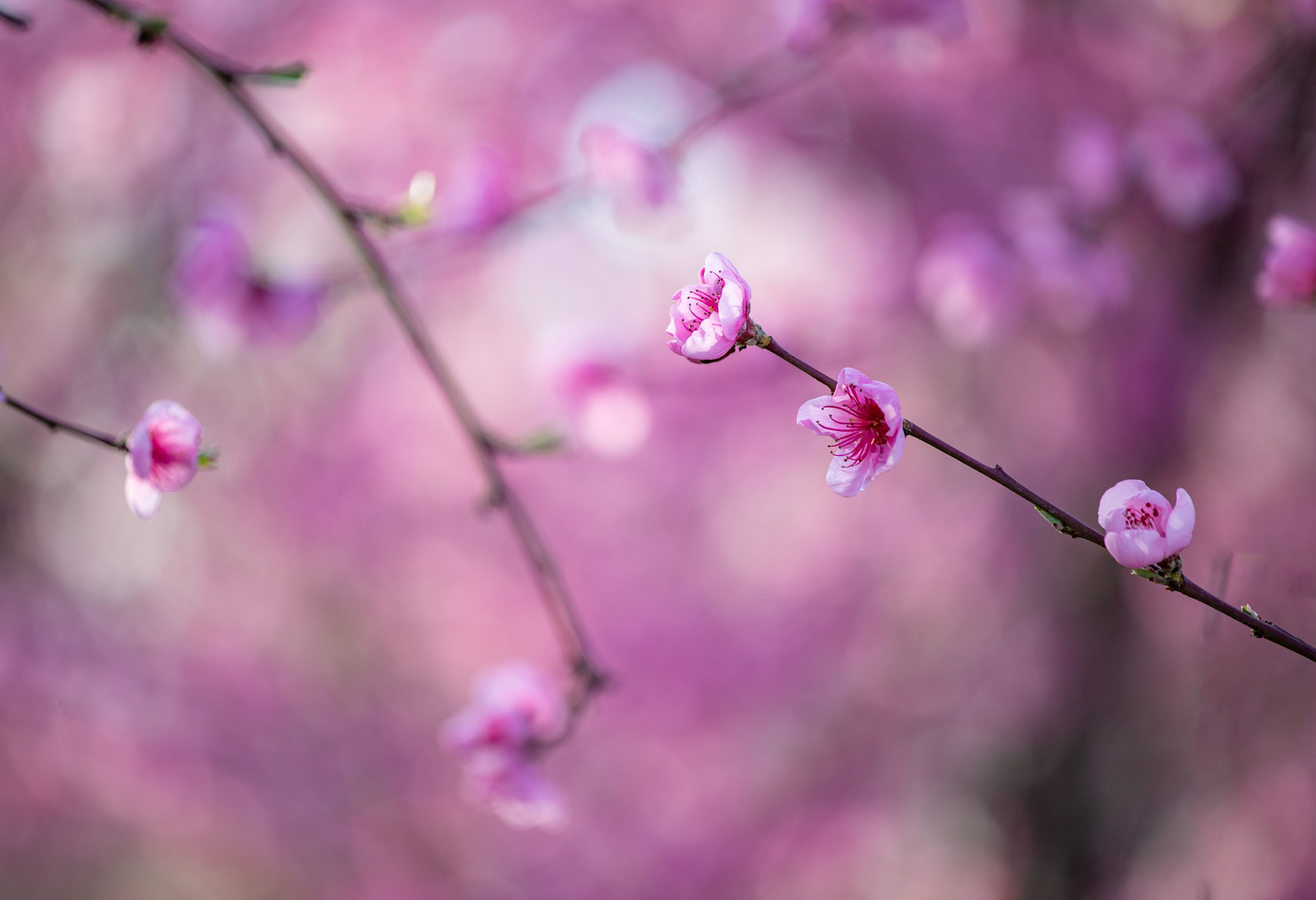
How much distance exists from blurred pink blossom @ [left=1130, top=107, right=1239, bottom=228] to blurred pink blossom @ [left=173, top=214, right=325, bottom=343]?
1.49m

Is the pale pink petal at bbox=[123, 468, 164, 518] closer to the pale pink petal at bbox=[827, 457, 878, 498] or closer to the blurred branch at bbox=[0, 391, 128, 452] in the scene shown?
the blurred branch at bbox=[0, 391, 128, 452]

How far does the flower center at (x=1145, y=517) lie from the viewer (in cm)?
55

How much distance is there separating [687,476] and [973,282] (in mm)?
1080

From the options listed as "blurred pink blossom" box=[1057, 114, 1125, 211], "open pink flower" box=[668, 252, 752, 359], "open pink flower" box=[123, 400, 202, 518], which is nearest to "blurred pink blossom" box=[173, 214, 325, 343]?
"open pink flower" box=[123, 400, 202, 518]

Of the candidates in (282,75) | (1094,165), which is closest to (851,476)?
(282,75)

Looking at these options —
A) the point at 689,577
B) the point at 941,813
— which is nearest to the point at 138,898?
the point at 689,577

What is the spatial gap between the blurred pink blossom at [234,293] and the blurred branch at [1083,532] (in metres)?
0.90

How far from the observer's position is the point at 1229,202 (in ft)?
5.69

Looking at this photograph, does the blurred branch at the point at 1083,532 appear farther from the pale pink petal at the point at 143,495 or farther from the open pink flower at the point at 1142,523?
the pale pink petal at the point at 143,495

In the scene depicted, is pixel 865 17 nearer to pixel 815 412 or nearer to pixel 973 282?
pixel 973 282

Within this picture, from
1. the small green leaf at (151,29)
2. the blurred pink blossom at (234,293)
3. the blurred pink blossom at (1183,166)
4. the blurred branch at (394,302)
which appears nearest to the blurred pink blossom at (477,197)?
the blurred pink blossom at (234,293)

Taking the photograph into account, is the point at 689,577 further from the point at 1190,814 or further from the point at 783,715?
the point at 1190,814

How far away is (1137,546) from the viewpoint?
53 centimetres

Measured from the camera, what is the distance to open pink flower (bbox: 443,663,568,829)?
94 cm
